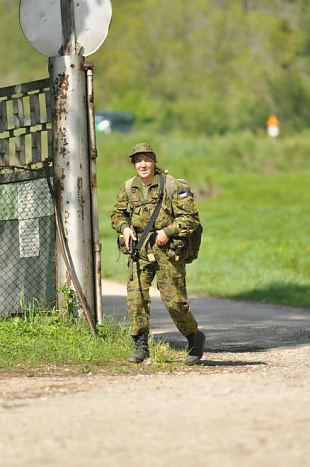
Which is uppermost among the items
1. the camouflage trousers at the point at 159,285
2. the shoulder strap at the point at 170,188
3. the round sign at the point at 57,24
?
the round sign at the point at 57,24

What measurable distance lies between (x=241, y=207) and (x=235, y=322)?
877 inches

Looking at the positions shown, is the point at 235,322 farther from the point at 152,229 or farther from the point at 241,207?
the point at 241,207

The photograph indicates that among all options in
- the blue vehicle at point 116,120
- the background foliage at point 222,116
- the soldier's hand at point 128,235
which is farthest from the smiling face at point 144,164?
the blue vehicle at point 116,120

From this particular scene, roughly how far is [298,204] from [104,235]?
7.85 meters

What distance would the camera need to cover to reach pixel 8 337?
1233cm

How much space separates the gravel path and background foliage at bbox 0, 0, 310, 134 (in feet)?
165

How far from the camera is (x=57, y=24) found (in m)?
12.8

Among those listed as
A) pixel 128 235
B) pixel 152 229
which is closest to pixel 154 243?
pixel 152 229

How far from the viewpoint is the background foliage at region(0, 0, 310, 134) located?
61.9m

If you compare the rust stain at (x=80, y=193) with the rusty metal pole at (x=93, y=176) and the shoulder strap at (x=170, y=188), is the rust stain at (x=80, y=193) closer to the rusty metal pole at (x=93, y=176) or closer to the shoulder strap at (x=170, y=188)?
the rusty metal pole at (x=93, y=176)

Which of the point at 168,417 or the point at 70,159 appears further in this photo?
the point at 70,159

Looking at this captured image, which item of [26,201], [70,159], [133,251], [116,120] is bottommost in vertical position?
[133,251]

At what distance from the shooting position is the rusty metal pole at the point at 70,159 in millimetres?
12711

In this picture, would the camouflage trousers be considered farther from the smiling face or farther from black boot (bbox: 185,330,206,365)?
the smiling face
